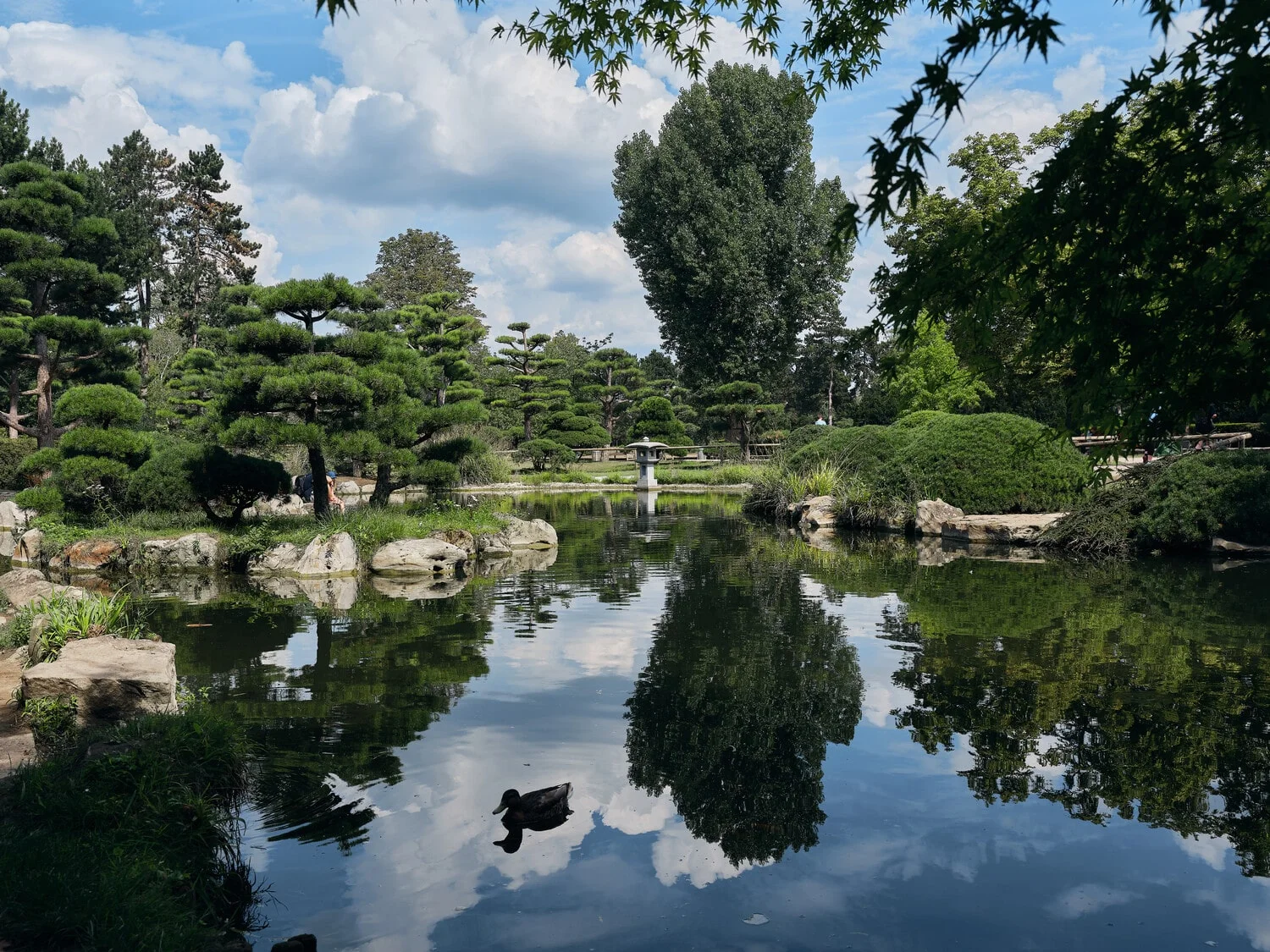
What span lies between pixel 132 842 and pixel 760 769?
3.10m

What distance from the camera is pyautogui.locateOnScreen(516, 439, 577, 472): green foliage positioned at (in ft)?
110

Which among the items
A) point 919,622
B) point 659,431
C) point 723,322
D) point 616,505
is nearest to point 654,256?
point 723,322

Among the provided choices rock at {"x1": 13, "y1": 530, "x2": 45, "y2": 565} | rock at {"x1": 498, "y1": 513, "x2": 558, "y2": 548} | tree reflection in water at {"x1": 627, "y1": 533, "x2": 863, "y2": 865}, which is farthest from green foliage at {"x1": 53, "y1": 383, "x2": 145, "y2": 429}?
tree reflection in water at {"x1": 627, "y1": 533, "x2": 863, "y2": 865}

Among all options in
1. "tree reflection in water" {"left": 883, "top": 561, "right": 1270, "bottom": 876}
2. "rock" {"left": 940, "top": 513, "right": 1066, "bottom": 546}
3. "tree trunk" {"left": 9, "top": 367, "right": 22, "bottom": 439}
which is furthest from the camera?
"tree trunk" {"left": 9, "top": 367, "right": 22, "bottom": 439}

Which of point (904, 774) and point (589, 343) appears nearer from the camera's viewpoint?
point (904, 774)

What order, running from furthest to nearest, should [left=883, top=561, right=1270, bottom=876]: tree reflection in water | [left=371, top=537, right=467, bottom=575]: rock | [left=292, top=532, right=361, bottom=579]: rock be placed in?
[left=371, top=537, right=467, bottom=575]: rock < [left=292, top=532, right=361, bottom=579]: rock < [left=883, top=561, right=1270, bottom=876]: tree reflection in water

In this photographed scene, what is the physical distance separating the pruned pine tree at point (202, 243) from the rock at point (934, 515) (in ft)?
100

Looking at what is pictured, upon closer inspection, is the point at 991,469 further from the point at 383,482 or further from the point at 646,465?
the point at 646,465

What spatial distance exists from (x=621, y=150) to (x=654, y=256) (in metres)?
5.50

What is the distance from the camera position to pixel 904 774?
517 centimetres

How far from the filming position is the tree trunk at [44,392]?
17.3 metres

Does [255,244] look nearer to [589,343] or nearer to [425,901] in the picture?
[589,343]

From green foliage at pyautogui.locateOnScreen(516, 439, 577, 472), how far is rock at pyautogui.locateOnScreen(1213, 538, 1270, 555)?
23124 mm

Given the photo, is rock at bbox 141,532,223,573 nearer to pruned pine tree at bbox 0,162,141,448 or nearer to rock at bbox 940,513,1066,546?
pruned pine tree at bbox 0,162,141,448
